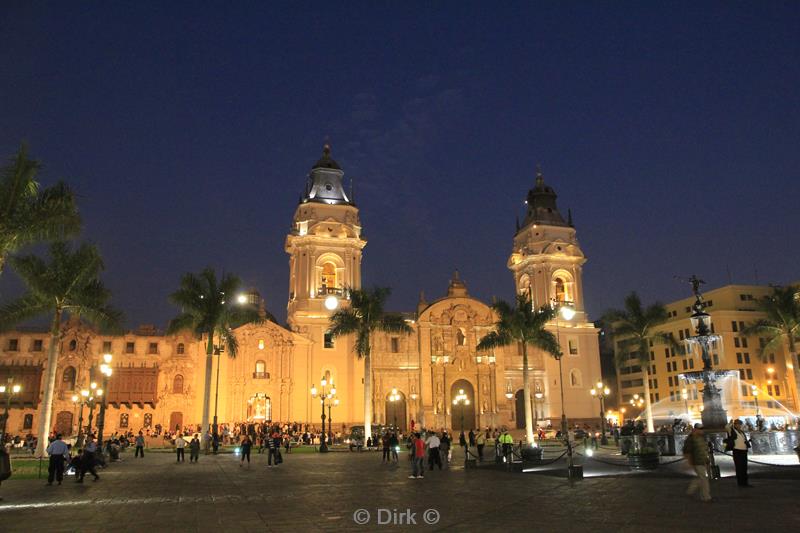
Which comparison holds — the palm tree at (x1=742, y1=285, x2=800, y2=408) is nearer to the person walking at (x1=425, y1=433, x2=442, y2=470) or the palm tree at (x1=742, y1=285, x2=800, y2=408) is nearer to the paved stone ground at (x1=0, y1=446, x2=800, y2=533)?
the paved stone ground at (x1=0, y1=446, x2=800, y2=533)

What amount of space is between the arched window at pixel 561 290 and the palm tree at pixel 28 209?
5618 centimetres

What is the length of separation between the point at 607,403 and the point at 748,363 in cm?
2075

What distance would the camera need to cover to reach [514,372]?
221ft

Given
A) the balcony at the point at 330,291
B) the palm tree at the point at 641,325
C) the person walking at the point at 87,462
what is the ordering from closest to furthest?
the person walking at the point at 87,462
the palm tree at the point at 641,325
the balcony at the point at 330,291

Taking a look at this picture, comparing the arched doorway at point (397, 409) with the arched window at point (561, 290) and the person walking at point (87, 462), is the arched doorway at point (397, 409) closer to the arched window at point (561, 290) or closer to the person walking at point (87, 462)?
the arched window at point (561, 290)

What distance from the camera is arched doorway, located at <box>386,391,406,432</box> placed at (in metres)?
62.8

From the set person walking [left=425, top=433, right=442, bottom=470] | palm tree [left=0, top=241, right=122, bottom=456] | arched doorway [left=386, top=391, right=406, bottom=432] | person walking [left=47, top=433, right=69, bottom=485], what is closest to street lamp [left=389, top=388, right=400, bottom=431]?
arched doorway [left=386, top=391, right=406, bottom=432]

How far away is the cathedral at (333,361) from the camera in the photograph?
5588 cm

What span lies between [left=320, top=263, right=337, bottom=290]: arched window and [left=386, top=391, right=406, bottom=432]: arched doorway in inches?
490

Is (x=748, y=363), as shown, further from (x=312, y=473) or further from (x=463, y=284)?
(x=312, y=473)

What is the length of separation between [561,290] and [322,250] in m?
27.5

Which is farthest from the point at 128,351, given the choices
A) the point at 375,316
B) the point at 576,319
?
the point at 576,319

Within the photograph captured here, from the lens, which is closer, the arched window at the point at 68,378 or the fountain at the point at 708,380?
the fountain at the point at 708,380

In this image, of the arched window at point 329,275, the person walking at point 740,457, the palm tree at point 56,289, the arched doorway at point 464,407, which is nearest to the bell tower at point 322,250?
the arched window at point 329,275
